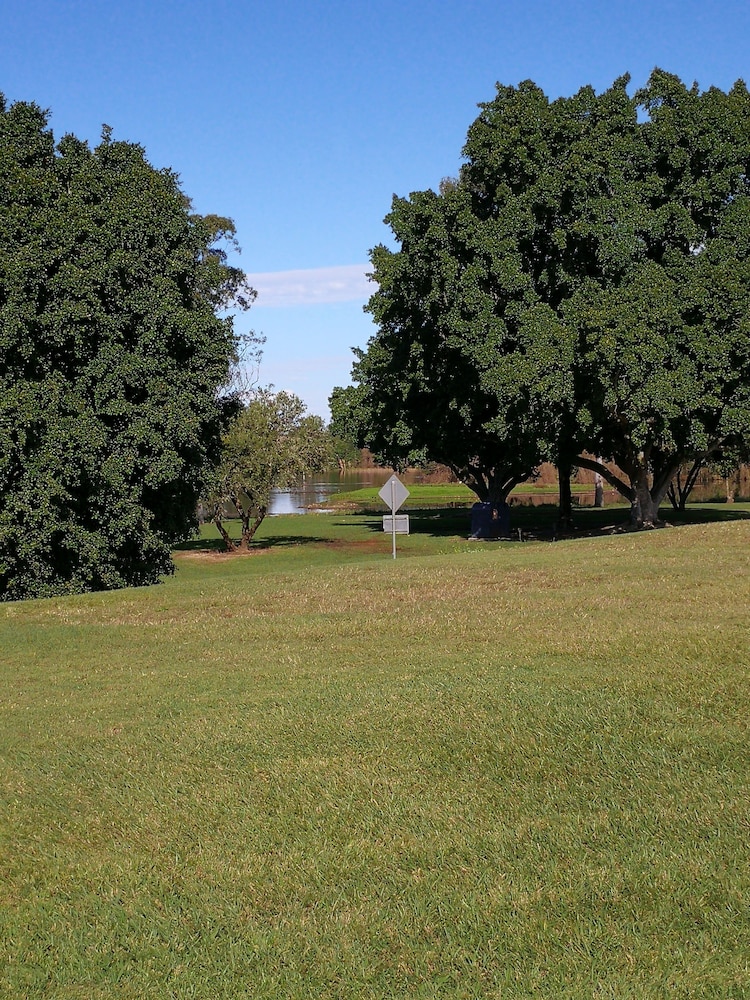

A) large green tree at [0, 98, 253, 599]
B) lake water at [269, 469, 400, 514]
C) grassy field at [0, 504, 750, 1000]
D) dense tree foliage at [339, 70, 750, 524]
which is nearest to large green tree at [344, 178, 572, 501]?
dense tree foliage at [339, 70, 750, 524]

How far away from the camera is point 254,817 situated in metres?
6.62

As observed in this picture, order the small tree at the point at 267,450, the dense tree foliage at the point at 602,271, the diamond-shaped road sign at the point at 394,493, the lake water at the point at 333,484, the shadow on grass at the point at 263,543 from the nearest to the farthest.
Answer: the diamond-shaped road sign at the point at 394,493 → the dense tree foliage at the point at 602,271 → the small tree at the point at 267,450 → the shadow on grass at the point at 263,543 → the lake water at the point at 333,484

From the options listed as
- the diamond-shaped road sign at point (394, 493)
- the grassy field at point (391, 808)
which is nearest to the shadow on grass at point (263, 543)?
the diamond-shaped road sign at point (394, 493)

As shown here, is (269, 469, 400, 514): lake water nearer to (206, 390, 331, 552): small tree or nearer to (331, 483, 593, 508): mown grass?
(331, 483, 593, 508): mown grass

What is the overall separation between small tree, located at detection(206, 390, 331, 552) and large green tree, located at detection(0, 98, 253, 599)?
614 inches

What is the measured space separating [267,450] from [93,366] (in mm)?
18872

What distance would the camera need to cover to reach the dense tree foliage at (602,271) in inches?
1177

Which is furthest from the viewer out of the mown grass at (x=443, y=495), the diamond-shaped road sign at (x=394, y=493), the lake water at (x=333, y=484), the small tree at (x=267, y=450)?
the lake water at (x=333, y=484)

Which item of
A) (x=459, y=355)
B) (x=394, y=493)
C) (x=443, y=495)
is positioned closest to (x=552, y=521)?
(x=459, y=355)

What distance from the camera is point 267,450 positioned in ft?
132

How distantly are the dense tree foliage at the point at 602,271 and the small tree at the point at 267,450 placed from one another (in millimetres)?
6332

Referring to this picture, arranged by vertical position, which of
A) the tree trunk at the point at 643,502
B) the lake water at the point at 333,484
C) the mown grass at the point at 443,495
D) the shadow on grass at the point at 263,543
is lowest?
the shadow on grass at the point at 263,543

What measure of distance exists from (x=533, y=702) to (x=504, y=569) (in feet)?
25.0

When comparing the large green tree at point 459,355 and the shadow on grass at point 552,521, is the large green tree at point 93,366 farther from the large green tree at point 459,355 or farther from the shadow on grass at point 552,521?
the shadow on grass at point 552,521
